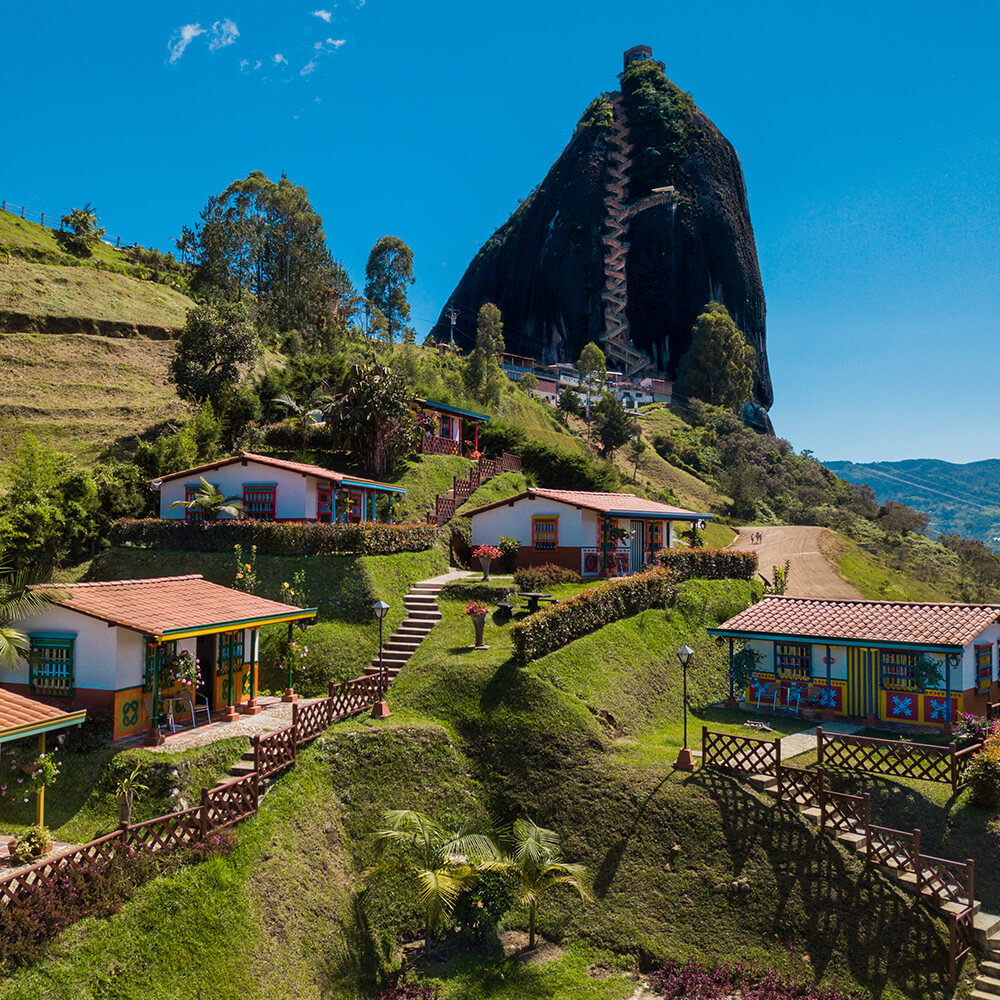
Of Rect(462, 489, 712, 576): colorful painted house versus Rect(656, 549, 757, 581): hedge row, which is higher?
Rect(462, 489, 712, 576): colorful painted house

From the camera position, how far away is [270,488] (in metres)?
32.0

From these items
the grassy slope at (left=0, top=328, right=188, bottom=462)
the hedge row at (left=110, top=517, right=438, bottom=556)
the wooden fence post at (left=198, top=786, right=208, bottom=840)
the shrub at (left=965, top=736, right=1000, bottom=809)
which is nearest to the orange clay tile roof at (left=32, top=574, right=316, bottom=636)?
the wooden fence post at (left=198, top=786, right=208, bottom=840)

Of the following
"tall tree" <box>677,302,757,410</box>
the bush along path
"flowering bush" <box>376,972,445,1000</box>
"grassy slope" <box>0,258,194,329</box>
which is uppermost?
"tall tree" <box>677,302,757,410</box>

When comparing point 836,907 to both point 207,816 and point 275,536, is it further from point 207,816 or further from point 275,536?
point 275,536

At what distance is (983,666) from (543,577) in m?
14.5

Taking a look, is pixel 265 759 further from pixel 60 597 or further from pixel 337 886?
pixel 60 597

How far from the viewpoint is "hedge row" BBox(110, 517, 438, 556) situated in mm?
28828

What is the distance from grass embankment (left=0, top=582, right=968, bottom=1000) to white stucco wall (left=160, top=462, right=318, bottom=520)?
38.9ft

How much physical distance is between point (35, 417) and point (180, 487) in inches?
710

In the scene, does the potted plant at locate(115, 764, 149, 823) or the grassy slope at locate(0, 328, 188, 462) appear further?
the grassy slope at locate(0, 328, 188, 462)

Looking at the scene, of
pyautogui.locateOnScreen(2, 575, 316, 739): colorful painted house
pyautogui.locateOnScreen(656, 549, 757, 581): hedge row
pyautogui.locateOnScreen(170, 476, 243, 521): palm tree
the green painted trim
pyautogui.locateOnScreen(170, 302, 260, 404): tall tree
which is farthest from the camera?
pyautogui.locateOnScreen(170, 302, 260, 404): tall tree

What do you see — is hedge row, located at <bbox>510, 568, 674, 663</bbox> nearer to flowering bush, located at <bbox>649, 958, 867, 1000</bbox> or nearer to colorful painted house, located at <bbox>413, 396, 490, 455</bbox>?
flowering bush, located at <bbox>649, 958, 867, 1000</bbox>

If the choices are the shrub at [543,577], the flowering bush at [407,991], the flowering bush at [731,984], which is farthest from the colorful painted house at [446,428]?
the flowering bush at [731,984]

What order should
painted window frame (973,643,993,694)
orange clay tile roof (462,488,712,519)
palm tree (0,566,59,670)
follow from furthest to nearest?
orange clay tile roof (462,488,712,519), painted window frame (973,643,993,694), palm tree (0,566,59,670)
